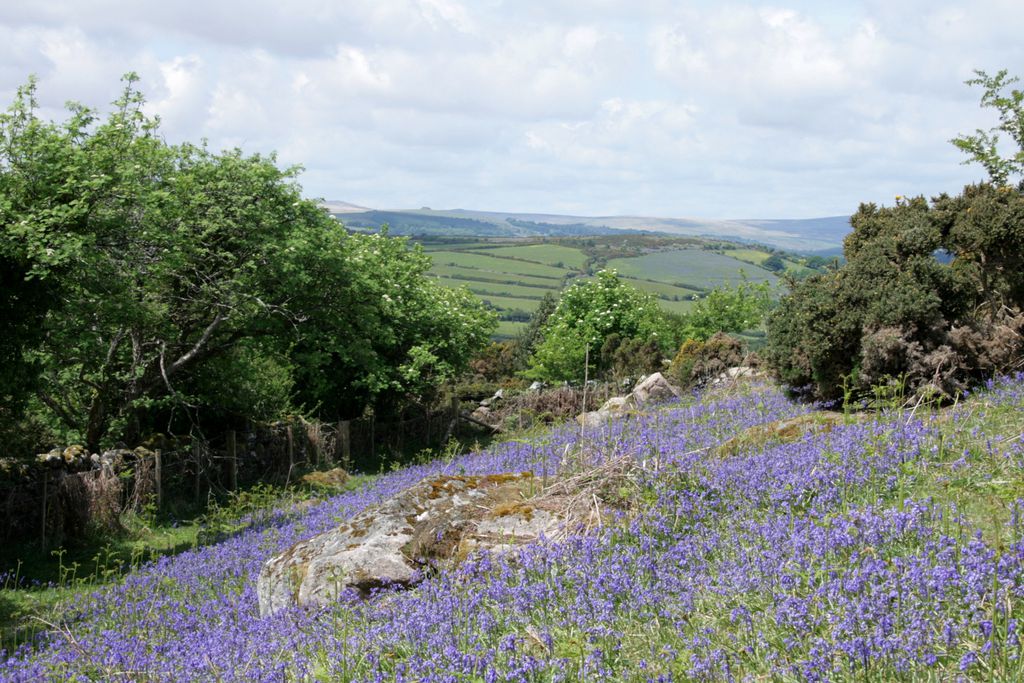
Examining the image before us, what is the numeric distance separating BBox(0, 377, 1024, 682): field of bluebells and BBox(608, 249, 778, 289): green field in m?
79.3

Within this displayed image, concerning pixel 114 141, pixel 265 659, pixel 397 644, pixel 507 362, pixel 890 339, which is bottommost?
pixel 507 362

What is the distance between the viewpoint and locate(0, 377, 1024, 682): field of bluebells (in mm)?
3688

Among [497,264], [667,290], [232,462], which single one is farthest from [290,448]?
[497,264]

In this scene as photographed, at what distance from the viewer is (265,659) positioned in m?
5.45

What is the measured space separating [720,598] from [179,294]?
16820mm

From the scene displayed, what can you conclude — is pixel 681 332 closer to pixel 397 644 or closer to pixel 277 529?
pixel 277 529

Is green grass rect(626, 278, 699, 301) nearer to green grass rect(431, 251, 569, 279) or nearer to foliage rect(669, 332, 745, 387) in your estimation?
Result: green grass rect(431, 251, 569, 279)

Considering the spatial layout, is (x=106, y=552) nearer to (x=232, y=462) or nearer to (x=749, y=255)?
(x=232, y=462)

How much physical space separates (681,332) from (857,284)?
25573 millimetres

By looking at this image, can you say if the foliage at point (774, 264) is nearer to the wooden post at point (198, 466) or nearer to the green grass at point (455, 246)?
the green grass at point (455, 246)

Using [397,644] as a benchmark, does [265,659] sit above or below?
below

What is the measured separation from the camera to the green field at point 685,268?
90.6 meters

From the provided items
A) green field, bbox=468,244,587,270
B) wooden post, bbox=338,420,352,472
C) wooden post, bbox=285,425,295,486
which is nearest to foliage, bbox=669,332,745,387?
wooden post, bbox=338,420,352,472

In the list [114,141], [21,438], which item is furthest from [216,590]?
[114,141]
